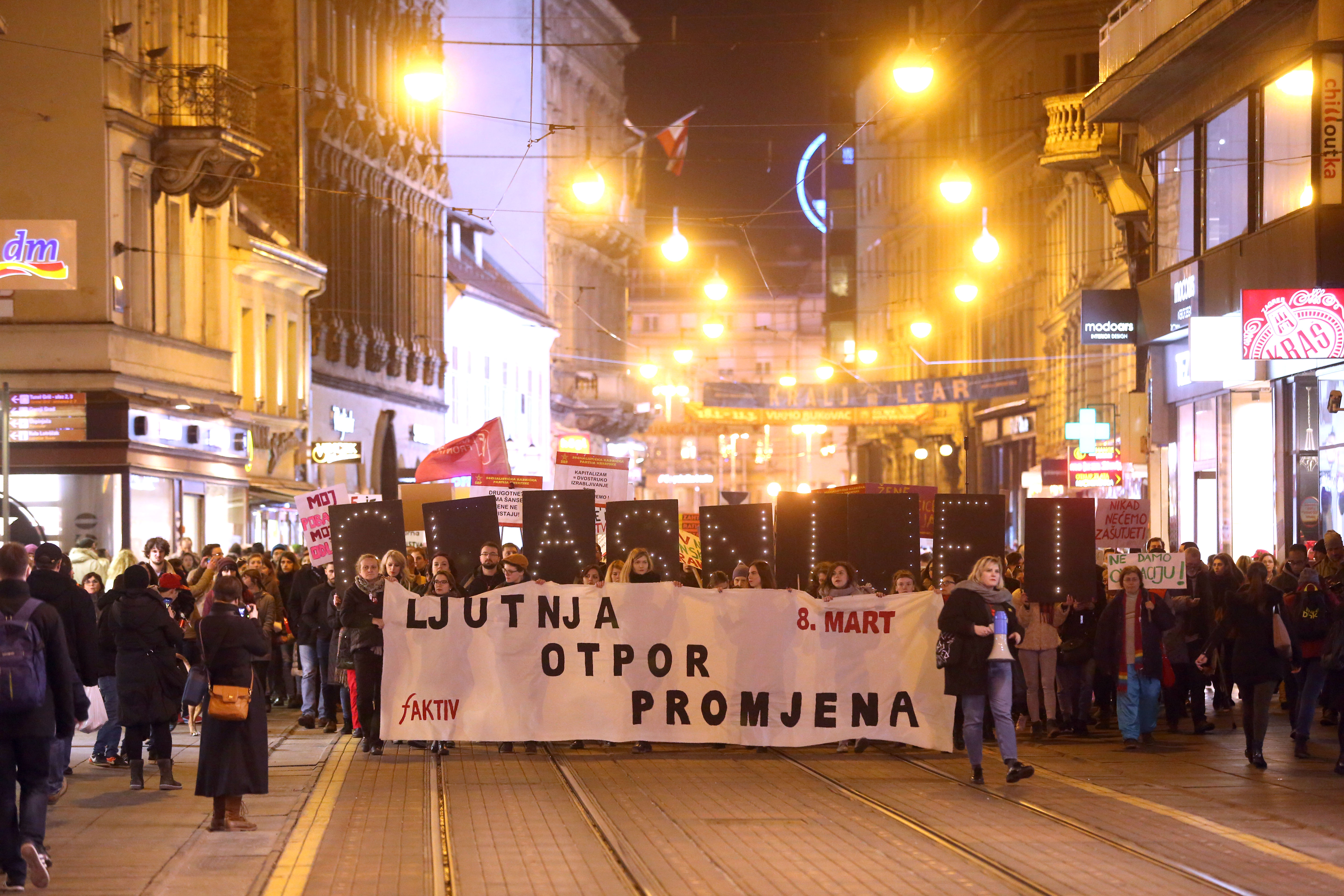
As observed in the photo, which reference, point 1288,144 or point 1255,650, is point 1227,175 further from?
point 1255,650

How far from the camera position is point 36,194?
31891 mm

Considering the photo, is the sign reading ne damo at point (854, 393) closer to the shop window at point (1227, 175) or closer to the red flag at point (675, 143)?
the red flag at point (675, 143)

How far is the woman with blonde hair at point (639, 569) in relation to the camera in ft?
59.5

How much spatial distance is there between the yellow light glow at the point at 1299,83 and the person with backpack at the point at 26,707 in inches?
720

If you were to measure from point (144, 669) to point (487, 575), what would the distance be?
3.81 meters

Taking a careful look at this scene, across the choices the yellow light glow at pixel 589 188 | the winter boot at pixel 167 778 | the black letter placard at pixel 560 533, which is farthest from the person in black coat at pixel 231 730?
the yellow light glow at pixel 589 188

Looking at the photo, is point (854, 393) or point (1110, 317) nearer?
point (1110, 317)

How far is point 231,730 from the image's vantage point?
1262 centimetres

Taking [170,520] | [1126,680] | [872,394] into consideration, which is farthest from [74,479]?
[872,394]

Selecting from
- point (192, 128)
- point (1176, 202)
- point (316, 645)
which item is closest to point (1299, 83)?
point (1176, 202)

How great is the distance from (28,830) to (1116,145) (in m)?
26.3

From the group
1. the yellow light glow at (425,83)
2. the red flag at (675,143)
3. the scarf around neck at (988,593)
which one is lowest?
the scarf around neck at (988,593)

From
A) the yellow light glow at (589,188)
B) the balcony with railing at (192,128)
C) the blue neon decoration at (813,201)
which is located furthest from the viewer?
the blue neon decoration at (813,201)

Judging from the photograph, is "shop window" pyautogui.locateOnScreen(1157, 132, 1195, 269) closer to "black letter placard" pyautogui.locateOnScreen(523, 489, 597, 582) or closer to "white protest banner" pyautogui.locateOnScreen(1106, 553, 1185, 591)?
"white protest banner" pyautogui.locateOnScreen(1106, 553, 1185, 591)
